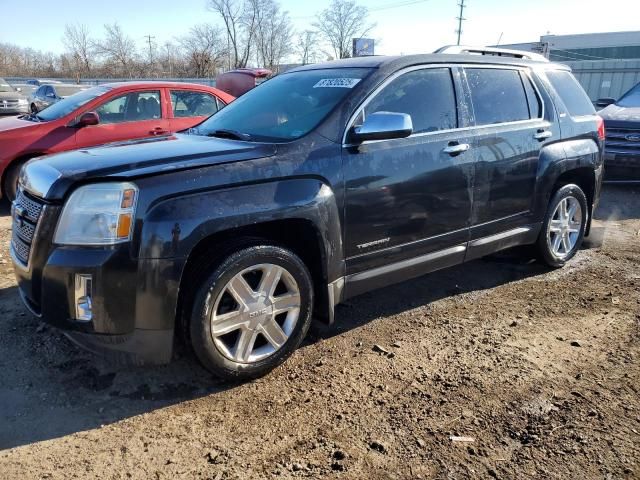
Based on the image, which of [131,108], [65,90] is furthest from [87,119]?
[65,90]

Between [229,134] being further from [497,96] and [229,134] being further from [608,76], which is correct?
[608,76]

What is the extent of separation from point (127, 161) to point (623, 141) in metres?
8.53

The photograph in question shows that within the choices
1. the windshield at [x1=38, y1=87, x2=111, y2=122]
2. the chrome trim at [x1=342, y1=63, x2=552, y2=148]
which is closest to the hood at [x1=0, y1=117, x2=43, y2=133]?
the windshield at [x1=38, y1=87, x2=111, y2=122]

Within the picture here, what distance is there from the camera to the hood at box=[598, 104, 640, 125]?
880 cm

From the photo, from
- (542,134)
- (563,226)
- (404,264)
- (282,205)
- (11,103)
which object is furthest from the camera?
(11,103)

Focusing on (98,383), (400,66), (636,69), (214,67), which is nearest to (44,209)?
(98,383)

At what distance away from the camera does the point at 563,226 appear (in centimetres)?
502

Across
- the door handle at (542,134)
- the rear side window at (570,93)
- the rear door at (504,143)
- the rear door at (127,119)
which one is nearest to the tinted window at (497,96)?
the rear door at (504,143)

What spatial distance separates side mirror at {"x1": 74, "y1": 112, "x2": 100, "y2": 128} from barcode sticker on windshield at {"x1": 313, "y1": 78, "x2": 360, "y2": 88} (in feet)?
14.1

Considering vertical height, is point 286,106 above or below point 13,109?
above

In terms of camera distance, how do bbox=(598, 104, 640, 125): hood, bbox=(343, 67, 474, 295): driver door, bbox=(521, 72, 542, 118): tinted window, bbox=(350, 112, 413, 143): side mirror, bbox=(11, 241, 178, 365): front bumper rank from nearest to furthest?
bbox=(11, 241, 178, 365): front bumper, bbox=(350, 112, 413, 143): side mirror, bbox=(343, 67, 474, 295): driver door, bbox=(521, 72, 542, 118): tinted window, bbox=(598, 104, 640, 125): hood

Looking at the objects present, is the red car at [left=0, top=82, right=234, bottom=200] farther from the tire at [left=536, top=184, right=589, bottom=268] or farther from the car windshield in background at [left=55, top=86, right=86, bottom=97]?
the car windshield in background at [left=55, top=86, right=86, bottom=97]

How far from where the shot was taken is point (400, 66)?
362 centimetres

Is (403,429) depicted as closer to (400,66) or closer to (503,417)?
(503,417)
